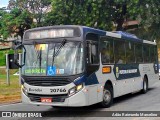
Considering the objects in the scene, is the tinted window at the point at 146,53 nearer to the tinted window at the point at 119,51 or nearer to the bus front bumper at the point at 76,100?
the tinted window at the point at 119,51

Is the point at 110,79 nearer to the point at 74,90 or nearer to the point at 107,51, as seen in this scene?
the point at 107,51

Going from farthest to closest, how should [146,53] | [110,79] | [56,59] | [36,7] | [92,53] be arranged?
1. [36,7]
2. [146,53]
3. [110,79]
4. [92,53]
5. [56,59]

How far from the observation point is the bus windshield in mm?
10875

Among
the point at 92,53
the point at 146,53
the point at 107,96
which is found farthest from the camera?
the point at 146,53

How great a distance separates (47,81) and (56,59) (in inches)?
28.7

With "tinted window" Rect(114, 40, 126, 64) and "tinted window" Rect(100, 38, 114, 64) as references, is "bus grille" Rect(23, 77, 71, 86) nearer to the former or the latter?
"tinted window" Rect(100, 38, 114, 64)

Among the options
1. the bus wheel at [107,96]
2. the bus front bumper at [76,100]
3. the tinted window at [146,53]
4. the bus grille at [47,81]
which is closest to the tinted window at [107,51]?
the bus wheel at [107,96]

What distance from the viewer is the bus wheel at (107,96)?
12.5 meters

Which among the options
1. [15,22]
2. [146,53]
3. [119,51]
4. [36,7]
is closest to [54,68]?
[119,51]

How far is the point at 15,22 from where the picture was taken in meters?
48.2

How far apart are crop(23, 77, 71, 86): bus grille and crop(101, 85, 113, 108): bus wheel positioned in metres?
2.22

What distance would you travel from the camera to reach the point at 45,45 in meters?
11.2

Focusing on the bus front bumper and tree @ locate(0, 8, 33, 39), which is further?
tree @ locate(0, 8, 33, 39)

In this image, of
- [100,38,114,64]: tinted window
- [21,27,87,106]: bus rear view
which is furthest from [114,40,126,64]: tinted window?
[21,27,87,106]: bus rear view
